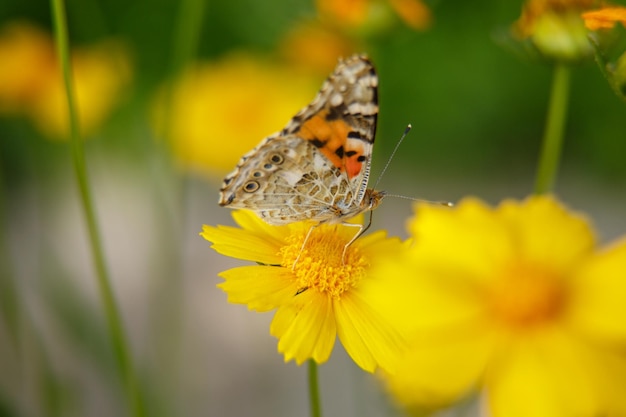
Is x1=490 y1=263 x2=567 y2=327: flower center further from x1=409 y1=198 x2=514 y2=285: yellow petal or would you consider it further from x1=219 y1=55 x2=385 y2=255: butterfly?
x1=219 y1=55 x2=385 y2=255: butterfly

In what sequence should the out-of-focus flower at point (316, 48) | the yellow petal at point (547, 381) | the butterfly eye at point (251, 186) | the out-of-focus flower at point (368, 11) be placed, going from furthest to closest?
the out-of-focus flower at point (316, 48) → the out-of-focus flower at point (368, 11) → the butterfly eye at point (251, 186) → the yellow petal at point (547, 381)

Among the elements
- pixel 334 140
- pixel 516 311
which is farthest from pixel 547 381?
pixel 334 140

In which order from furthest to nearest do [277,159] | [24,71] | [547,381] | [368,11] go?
[24,71]
[368,11]
[277,159]
[547,381]

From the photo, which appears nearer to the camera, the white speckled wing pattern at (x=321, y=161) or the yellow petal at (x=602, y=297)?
the yellow petal at (x=602, y=297)

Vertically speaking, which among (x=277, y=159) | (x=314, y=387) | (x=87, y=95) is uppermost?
(x=87, y=95)

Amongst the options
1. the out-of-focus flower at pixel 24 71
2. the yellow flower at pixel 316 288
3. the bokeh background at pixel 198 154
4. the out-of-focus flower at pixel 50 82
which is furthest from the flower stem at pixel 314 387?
the out-of-focus flower at pixel 24 71

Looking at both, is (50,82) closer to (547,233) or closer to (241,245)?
(241,245)

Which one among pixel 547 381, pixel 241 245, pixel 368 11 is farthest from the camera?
pixel 368 11

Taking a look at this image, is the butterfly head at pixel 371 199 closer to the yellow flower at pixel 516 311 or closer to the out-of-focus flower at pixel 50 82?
Result: the yellow flower at pixel 516 311
